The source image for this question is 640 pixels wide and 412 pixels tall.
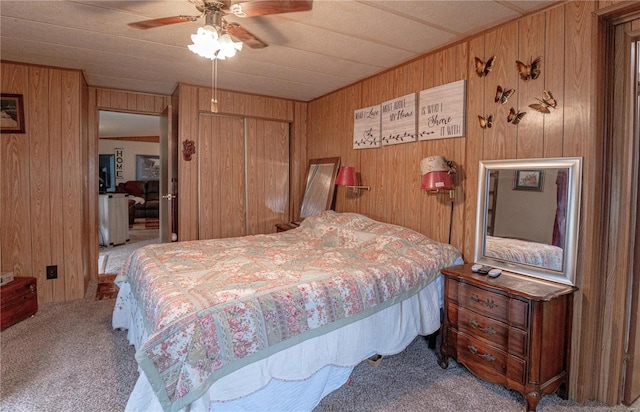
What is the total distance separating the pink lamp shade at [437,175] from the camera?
8.28 feet

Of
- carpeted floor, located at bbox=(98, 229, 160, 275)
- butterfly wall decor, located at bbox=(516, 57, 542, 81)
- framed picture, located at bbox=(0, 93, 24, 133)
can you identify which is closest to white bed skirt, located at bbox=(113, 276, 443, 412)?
butterfly wall decor, located at bbox=(516, 57, 542, 81)

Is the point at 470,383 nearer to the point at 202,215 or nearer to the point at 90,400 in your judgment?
the point at 90,400

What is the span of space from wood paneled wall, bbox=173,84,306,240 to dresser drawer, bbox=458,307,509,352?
2.84 m

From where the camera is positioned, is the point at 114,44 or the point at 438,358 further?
the point at 114,44

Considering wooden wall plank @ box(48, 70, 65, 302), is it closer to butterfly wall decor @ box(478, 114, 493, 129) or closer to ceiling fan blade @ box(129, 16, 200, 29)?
ceiling fan blade @ box(129, 16, 200, 29)

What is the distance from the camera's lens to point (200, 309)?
1468 millimetres

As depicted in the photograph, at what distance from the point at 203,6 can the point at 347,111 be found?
2214 millimetres

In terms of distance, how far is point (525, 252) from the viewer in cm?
215

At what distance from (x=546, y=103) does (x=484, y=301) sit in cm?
125

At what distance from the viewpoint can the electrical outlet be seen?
3.37 m

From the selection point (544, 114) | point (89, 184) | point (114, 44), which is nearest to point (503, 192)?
point (544, 114)

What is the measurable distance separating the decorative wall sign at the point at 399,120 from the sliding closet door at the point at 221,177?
1.90m

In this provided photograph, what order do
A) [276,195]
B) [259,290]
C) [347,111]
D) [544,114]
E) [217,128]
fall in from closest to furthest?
[259,290], [544,114], [347,111], [217,128], [276,195]

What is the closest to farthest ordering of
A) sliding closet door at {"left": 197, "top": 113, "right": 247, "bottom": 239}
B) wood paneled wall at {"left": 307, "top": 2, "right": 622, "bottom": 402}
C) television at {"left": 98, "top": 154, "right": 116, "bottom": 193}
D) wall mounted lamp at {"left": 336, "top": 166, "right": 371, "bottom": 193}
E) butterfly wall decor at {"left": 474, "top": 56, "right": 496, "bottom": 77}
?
wood paneled wall at {"left": 307, "top": 2, "right": 622, "bottom": 402} < butterfly wall decor at {"left": 474, "top": 56, "right": 496, "bottom": 77} < wall mounted lamp at {"left": 336, "top": 166, "right": 371, "bottom": 193} < sliding closet door at {"left": 197, "top": 113, "right": 247, "bottom": 239} < television at {"left": 98, "top": 154, "right": 116, "bottom": 193}
